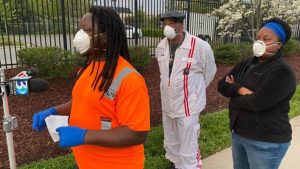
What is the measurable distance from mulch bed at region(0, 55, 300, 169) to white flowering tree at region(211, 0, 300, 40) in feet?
14.2

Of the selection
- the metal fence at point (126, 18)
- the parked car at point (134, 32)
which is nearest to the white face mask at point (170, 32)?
the metal fence at point (126, 18)

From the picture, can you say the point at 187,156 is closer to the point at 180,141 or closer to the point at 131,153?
the point at 180,141

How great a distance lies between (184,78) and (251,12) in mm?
8564

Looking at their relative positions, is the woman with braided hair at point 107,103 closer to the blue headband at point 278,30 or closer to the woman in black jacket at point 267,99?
the woman in black jacket at point 267,99

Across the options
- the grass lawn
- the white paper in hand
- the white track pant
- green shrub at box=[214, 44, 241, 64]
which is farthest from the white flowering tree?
the white paper in hand

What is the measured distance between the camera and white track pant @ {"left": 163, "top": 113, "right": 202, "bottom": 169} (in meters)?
3.54

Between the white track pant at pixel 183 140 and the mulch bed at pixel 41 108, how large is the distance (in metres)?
1.38

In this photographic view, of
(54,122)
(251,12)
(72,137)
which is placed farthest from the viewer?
(251,12)

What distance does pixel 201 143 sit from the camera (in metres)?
4.60

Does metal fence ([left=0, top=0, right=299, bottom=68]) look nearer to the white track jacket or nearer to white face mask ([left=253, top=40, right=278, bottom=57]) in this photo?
the white track jacket

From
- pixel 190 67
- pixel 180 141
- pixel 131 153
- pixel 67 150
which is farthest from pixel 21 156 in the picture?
pixel 131 153

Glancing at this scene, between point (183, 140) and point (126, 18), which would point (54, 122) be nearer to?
point (183, 140)

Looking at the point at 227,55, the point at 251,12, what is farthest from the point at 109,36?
the point at 251,12

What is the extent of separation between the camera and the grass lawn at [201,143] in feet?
12.4
